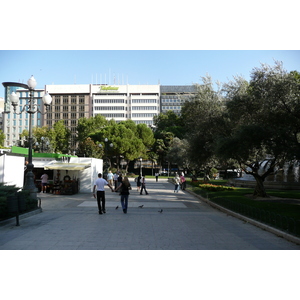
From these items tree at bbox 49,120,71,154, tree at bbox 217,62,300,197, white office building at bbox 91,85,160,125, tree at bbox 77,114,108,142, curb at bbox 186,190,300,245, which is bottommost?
curb at bbox 186,190,300,245

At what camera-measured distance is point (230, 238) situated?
351 inches

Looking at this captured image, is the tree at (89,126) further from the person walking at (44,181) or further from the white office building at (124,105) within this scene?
the person walking at (44,181)

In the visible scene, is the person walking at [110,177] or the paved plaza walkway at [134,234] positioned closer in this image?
the paved plaza walkway at [134,234]

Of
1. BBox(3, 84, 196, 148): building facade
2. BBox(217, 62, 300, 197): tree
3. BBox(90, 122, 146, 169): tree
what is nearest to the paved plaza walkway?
BBox(217, 62, 300, 197): tree

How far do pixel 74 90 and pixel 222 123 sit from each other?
11505 cm

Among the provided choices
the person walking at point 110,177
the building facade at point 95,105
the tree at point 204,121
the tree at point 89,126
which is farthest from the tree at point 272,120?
the building facade at point 95,105

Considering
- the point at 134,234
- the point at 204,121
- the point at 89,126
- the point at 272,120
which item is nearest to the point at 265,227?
the point at 134,234

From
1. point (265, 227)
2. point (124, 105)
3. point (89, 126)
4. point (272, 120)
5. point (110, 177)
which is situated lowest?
point (265, 227)

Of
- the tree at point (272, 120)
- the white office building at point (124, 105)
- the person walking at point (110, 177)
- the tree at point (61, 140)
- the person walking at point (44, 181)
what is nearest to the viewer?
the tree at point (272, 120)

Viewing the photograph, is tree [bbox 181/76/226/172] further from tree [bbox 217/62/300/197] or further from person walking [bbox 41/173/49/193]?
person walking [bbox 41/173/49/193]

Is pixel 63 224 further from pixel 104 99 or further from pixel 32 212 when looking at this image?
pixel 104 99

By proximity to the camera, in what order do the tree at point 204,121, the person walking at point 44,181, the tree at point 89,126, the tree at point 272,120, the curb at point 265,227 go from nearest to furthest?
1. the curb at point 265,227
2. the tree at point 272,120
3. the tree at point 204,121
4. the person walking at point 44,181
5. the tree at point 89,126

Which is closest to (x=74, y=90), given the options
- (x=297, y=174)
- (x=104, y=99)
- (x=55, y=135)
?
(x=104, y=99)

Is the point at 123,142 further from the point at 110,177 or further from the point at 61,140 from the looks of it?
the point at 110,177
